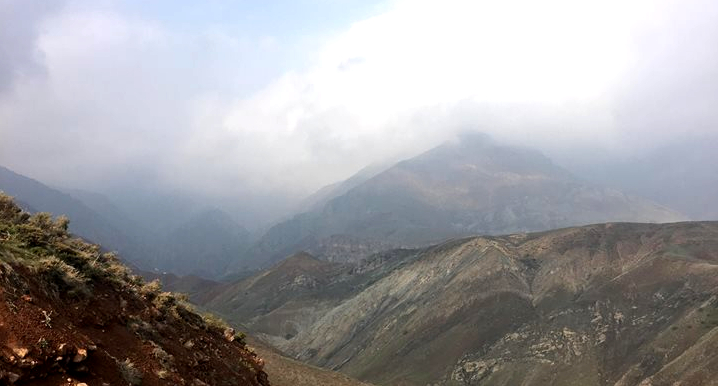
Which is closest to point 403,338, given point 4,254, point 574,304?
point 574,304

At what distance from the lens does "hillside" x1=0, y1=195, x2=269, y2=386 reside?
11.3 meters

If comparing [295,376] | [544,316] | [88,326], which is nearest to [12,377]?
[88,326]

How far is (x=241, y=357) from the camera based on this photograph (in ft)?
73.8

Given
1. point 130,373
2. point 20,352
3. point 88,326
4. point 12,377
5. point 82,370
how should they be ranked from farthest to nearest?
1. point 88,326
2. point 130,373
3. point 82,370
4. point 20,352
5. point 12,377

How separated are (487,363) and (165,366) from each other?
114 m

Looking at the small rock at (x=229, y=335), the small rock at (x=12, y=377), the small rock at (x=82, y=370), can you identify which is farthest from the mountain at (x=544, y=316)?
the small rock at (x=12, y=377)

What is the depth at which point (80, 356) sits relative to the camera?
11906 mm

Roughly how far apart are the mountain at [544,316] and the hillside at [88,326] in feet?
296

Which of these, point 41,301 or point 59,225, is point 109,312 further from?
point 59,225

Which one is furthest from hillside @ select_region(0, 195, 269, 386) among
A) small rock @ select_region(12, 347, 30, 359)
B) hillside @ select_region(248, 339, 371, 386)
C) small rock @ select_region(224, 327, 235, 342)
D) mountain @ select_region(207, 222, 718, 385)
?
mountain @ select_region(207, 222, 718, 385)

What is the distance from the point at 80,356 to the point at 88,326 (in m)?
2.57

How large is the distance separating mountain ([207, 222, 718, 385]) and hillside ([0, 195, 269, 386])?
90096 mm

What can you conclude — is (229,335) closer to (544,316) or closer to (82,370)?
(82,370)

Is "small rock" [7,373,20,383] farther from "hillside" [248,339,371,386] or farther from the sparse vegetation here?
"hillside" [248,339,371,386]
